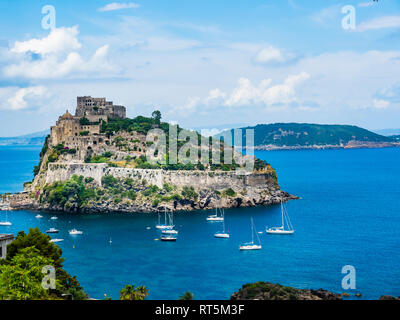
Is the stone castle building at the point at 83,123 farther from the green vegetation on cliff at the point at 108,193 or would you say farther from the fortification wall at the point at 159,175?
the green vegetation on cliff at the point at 108,193

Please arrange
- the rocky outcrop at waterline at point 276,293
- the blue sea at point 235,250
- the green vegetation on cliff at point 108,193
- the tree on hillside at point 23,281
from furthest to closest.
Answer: the green vegetation on cliff at point 108,193
the blue sea at point 235,250
the rocky outcrop at waterline at point 276,293
the tree on hillside at point 23,281

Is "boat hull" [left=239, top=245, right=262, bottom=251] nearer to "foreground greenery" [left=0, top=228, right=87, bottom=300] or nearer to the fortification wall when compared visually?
"foreground greenery" [left=0, top=228, right=87, bottom=300]

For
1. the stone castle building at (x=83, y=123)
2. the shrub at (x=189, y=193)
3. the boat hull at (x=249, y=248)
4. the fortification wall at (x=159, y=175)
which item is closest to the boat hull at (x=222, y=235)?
the boat hull at (x=249, y=248)

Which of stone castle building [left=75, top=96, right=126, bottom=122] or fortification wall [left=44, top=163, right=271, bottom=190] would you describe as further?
stone castle building [left=75, top=96, right=126, bottom=122]

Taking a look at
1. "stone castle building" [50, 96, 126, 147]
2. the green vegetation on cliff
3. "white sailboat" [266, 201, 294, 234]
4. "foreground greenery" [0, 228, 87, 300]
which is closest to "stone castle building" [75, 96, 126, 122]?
"stone castle building" [50, 96, 126, 147]

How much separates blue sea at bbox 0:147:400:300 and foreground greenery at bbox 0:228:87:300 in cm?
614

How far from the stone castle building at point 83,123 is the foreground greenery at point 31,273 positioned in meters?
52.0

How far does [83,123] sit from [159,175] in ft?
61.2

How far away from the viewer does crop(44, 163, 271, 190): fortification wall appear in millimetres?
80750

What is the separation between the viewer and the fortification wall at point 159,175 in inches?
3179

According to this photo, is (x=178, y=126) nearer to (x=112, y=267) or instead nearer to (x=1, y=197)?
(x=1, y=197)

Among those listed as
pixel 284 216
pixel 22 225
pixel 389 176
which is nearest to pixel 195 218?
pixel 284 216

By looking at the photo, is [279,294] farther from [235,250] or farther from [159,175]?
[159,175]

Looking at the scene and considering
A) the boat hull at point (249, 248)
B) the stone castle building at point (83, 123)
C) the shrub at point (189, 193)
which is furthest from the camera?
the stone castle building at point (83, 123)
